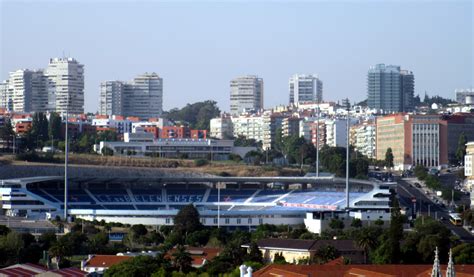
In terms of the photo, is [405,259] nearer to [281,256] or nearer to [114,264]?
[281,256]

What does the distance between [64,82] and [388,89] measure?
96.0 ft

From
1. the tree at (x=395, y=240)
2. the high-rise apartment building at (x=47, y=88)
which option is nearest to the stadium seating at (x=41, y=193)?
the tree at (x=395, y=240)

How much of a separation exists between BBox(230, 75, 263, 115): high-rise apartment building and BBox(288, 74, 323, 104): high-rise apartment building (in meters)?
4.47

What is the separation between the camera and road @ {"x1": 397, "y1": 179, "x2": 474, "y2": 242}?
212 feet

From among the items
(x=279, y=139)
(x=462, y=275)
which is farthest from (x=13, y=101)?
(x=462, y=275)

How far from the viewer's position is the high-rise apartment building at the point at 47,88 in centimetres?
14850

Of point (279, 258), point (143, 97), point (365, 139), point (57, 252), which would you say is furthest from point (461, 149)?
point (143, 97)

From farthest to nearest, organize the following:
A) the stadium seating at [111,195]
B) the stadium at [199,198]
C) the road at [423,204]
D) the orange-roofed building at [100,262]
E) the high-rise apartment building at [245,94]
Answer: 1. the high-rise apartment building at [245,94]
2. the stadium seating at [111,195]
3. the stadium at [199,198]
4. the road at [423,204]
5. the orange-roofed building at [100,262]

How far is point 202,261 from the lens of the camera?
166 ft

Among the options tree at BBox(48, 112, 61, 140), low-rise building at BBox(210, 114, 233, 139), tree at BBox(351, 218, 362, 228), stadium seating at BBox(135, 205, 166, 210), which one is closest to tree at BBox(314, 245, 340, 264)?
tree at BBox(351, 218, 362, 228)

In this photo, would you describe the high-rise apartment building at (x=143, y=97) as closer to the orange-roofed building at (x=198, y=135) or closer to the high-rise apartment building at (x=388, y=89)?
the high-rise apartment building at (x=388, y=89)

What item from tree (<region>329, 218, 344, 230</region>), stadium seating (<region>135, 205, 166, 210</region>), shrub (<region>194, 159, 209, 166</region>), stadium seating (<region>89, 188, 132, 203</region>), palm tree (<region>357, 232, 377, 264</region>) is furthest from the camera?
shrub (<region>194, 159, 209, 166</region>)

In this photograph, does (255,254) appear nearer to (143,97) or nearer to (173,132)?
(173,132)

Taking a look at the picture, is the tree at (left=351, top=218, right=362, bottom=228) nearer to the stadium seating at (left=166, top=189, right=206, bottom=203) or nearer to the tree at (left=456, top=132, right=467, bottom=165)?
the stadium seating at (left=166, top=189, right=206, bottom=203)
